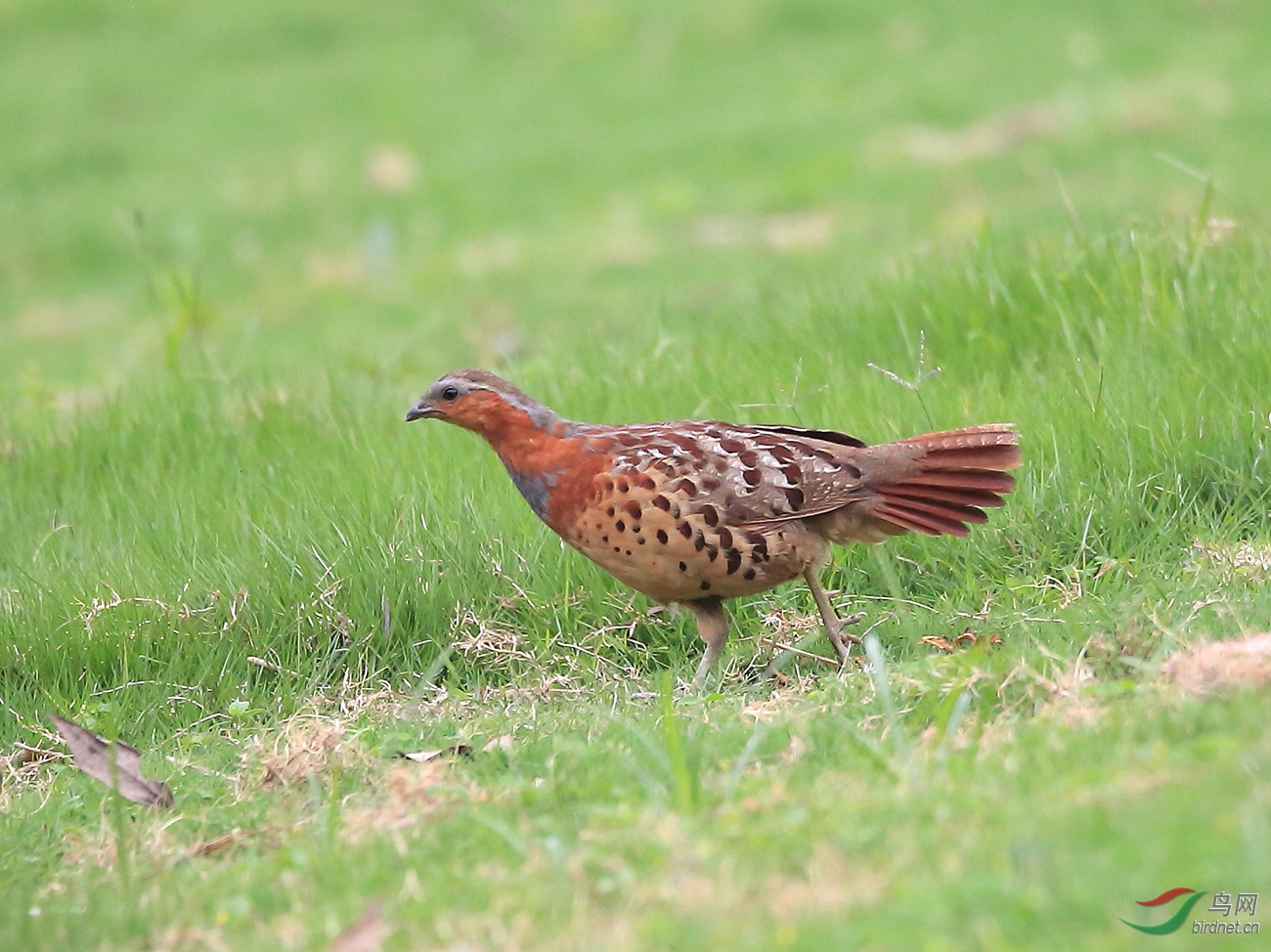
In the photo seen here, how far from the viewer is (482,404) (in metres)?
5.24

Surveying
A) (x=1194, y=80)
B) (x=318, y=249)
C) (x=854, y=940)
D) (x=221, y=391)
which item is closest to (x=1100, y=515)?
(x=854, y=940)

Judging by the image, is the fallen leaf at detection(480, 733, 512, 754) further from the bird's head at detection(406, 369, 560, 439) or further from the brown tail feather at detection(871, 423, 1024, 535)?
the brown tail feather at detection(871, 423, 1024, 535)

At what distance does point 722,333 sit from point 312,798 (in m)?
3.61

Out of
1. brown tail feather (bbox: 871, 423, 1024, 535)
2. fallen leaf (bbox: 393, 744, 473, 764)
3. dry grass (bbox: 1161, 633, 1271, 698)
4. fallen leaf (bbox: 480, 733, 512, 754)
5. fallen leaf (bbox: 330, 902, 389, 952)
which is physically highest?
brown tail feather (bbox: 871, 423, 1024, 535)

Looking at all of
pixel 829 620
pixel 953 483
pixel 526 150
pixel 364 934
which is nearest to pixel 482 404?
pixel 829 620

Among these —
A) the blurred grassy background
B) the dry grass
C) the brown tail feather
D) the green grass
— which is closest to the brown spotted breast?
the brown tail feather

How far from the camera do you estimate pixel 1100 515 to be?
5.27m

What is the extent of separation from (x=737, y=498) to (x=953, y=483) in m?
0.67

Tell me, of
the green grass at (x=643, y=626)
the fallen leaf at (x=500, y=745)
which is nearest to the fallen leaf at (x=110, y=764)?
the green grass at (x=643, y=626)

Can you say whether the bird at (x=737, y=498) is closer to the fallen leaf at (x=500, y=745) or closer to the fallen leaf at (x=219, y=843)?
the fallen leaf at (x=500, y=745)

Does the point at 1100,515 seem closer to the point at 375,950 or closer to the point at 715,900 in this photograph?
the point at 715,900

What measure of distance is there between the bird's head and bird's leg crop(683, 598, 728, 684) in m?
0.77

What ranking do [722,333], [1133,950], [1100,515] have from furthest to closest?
[722,333], [1100,515], [1133,950]

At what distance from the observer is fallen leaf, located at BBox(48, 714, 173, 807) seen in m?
4.39
